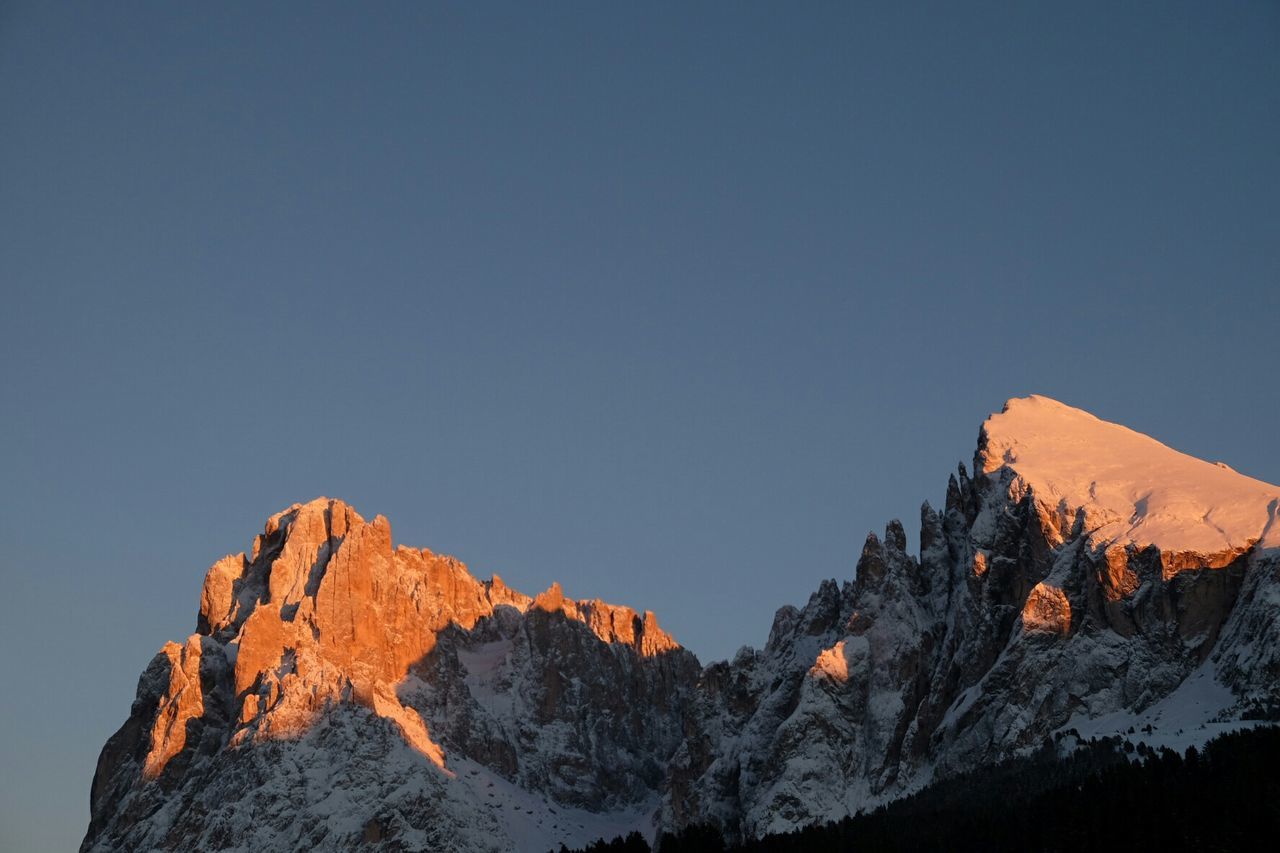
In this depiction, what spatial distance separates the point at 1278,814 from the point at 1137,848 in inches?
607

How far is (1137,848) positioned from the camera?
649 feet

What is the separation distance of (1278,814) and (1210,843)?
824 centimetres

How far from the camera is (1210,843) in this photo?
638 ft

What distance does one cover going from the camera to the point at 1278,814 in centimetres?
19525

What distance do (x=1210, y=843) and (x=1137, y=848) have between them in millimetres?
7835
